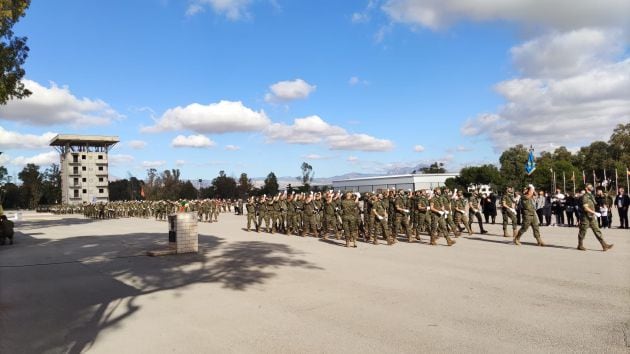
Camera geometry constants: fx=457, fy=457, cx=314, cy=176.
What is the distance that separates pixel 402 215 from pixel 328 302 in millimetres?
8282

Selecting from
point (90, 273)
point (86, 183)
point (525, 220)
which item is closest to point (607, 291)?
point (525, 220)

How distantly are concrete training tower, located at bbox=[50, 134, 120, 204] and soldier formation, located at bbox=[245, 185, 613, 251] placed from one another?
83224mm

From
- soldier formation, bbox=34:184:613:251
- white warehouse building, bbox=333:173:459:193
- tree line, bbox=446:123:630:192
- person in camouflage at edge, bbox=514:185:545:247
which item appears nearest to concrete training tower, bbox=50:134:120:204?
white warehouse building, bbox=333:173:459:193

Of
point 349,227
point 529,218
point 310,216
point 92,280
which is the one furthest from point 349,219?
point 92,280

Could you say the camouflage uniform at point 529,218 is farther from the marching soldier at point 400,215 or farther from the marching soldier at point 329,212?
the marching soldier at point 329,212

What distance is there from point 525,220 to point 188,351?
10708 millimetres

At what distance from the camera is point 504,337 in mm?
5453

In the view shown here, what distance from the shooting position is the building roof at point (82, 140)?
3656 inches

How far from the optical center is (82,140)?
94312mm

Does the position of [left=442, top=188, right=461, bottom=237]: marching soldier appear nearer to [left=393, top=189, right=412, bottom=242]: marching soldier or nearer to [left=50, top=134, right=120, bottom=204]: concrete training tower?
[left=393, top=189, right=412, bottom=242]: marching soldier

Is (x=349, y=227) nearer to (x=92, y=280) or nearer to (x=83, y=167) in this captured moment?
(x=92, y=280)

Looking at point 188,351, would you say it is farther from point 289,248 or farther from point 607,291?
point 289,248

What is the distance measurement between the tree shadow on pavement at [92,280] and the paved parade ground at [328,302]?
3 centimetres

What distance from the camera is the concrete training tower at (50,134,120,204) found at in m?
92.2
